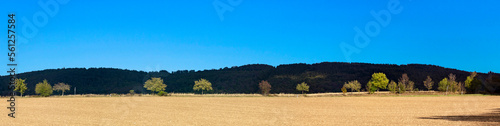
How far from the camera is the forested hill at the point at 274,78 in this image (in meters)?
163

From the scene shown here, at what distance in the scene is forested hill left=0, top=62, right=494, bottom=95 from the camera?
6412 inches

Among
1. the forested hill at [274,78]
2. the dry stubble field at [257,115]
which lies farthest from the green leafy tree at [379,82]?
the dry stubble field at [257,115]

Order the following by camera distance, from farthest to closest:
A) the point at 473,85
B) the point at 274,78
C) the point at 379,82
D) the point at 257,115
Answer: the point at 274,78 → the point at 379,82 → the point at 473,85 → the point at 257,115

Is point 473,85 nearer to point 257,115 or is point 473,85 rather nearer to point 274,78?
point 274,78

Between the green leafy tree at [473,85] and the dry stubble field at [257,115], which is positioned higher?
the green leafy tree at [473,85]

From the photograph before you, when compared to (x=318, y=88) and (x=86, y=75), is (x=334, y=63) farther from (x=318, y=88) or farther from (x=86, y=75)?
(x=86, y=75)

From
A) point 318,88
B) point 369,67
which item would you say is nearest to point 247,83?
point 318,88

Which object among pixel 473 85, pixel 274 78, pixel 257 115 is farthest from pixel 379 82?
pixel 257 115

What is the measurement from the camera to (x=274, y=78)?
591 feet

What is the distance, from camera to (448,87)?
126062 mm

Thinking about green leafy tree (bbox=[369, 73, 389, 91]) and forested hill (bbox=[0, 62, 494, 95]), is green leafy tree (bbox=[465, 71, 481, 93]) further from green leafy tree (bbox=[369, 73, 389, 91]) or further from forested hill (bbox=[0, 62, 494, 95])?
forested hill (bbox=[0, 62, 494, 95])

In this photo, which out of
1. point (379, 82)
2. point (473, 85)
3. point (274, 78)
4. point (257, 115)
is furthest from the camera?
point (274, 78)

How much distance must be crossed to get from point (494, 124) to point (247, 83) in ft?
514

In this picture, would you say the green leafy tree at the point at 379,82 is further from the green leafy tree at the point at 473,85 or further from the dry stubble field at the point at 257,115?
the dry stubble field at the point at 257,115
